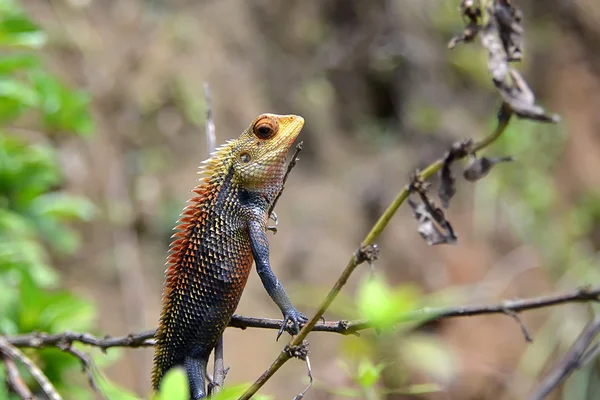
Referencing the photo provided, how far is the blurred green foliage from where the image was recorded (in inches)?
103

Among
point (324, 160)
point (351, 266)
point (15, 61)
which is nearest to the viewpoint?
point (351, 266)

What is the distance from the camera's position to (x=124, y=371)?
4.58 metres

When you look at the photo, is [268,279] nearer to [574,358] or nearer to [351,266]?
[351,266]

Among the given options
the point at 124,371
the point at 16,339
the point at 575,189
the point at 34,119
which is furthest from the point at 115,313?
the point at 575,189

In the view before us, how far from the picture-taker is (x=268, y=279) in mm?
1839

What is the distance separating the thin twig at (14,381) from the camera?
6.37ft

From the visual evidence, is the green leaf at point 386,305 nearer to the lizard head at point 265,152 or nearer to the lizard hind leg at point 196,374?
the lizard hind leg at point 196,374

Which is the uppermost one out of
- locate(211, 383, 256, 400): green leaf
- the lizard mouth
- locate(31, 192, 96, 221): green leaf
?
the lizard mouth

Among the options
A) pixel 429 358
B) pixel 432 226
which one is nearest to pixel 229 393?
pixel 432 226

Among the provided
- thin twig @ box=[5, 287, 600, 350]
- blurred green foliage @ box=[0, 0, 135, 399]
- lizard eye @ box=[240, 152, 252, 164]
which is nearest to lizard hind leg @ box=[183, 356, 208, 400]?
thin twig @ box=[5, 287, 600, 350]

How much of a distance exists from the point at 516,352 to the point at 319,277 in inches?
98.0

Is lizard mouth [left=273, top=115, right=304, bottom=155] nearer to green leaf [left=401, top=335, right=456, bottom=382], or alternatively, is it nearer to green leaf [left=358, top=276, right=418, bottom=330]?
green leaf [left=358, top=276, right=418, bottom=330]

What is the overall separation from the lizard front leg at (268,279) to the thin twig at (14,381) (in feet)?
2.70

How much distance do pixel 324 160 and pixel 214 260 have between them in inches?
206
